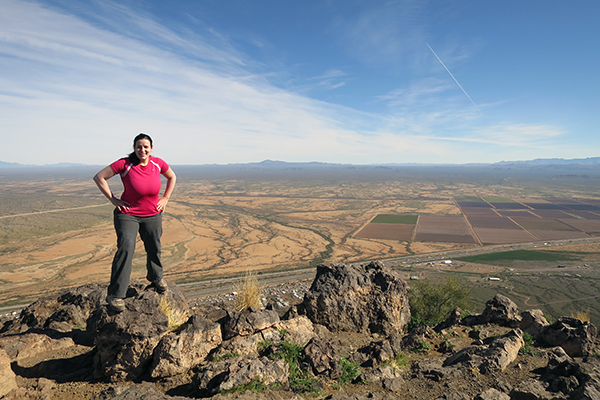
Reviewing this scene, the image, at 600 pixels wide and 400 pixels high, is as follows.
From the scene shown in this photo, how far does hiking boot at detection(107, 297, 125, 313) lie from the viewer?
5.80m

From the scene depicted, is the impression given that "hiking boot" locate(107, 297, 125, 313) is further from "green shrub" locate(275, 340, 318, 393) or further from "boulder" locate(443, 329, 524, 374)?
"boulder" locate(443, 329, 524, 374)

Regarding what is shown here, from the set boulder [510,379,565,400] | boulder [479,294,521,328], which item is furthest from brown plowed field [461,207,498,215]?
boulder [510,379,565,400]

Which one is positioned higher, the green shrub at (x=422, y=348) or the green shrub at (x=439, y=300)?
the green shrub at (x=422, y=348)

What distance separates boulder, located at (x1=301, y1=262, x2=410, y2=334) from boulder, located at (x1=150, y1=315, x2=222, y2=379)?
13.2 ft

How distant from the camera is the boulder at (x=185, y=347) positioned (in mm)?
5578

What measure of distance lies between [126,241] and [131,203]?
2.63 ft

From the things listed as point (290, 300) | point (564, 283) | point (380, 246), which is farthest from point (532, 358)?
point (380, 246)

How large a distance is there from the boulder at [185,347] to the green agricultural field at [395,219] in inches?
3534

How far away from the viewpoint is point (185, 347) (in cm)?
584

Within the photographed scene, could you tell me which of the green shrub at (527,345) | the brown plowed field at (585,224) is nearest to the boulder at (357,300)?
the green shrub at (527,345)

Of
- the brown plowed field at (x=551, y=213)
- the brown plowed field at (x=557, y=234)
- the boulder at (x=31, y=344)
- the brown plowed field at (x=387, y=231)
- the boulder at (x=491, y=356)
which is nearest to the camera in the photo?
the boulder at (x=31, y=344)

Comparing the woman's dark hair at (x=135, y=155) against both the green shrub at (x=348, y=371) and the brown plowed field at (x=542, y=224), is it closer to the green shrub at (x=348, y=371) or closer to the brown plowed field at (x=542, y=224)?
the green shrub at (x=348, y=371)

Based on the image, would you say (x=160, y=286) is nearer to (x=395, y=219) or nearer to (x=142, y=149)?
(x=142, y=149)

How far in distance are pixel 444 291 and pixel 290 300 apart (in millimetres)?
18305
